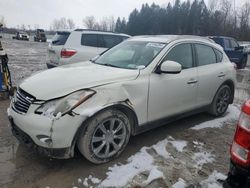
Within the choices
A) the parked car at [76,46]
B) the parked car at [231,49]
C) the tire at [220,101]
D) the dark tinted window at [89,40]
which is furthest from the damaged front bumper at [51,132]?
the parked car at [231,49]

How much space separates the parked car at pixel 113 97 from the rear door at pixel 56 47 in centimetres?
371

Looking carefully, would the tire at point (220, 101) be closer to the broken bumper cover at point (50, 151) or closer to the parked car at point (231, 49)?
the broken bumper cover at point (50, 151)

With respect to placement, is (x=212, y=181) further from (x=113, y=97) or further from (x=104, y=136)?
(x=113, y=97)

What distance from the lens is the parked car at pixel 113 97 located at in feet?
9.09

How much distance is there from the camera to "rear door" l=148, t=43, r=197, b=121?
11.8 feet

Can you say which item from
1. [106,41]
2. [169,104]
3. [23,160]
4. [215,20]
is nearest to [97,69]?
[169,104]

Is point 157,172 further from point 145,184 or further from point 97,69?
point 97,69

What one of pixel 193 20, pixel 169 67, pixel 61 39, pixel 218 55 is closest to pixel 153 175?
pixel 169 67

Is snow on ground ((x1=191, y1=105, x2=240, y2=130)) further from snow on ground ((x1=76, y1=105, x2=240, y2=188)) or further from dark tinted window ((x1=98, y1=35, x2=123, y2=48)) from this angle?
dark tinted window ((x1=98, y1=35, x2=123, y2=48))

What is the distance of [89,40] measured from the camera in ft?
26.3

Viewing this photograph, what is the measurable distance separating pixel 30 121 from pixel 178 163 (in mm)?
1995

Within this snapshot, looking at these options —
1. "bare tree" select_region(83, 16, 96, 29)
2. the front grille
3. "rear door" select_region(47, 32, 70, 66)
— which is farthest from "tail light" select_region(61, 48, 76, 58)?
"bare tree" select_region(83, 16, 96, 29)

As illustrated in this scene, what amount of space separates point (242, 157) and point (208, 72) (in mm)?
2947

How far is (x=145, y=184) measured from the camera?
286 centimetres
